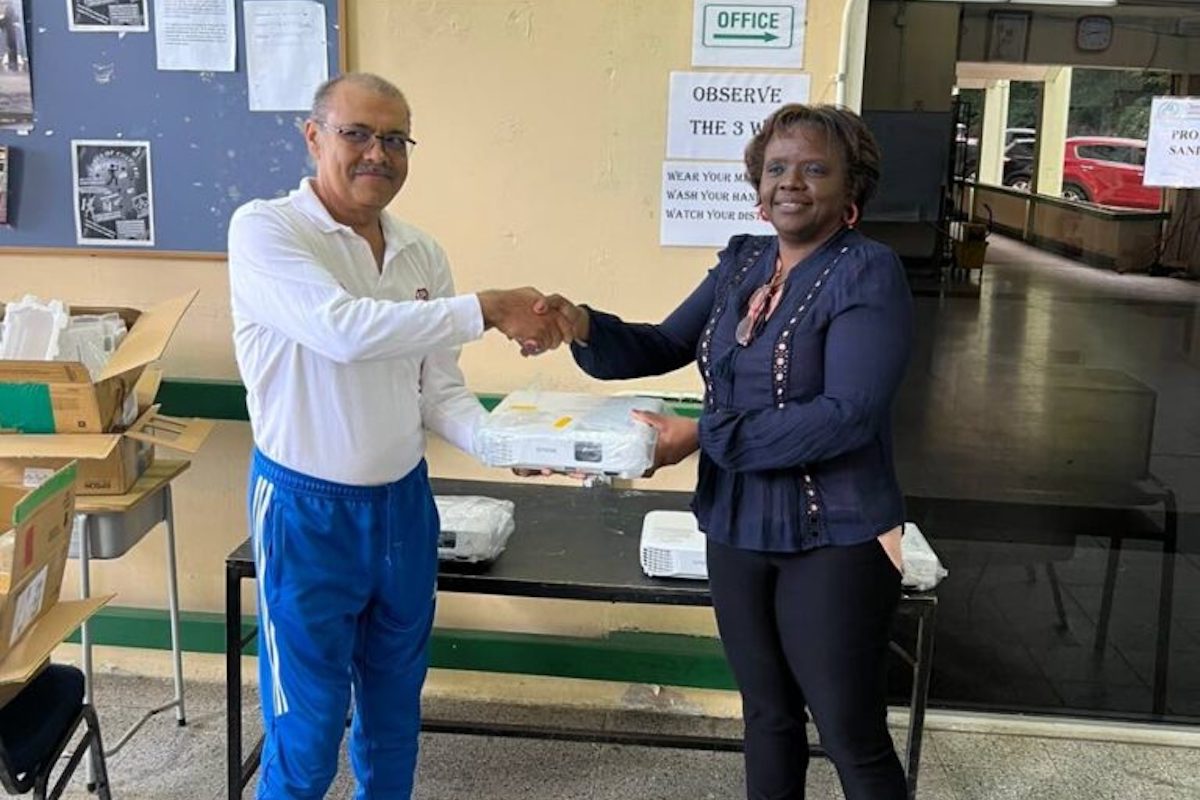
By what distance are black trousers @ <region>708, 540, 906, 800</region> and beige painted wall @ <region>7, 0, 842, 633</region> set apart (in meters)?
1.10

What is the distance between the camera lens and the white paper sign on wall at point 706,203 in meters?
2.77

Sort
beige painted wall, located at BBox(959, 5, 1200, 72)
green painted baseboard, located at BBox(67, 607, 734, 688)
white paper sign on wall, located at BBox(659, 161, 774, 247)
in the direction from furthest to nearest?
1. green painted baseboard, located at BBox(67, 607, 734, 688)
2. white paper sign on wall, located at BBox(659, 161, 774, 247)
3. beige painted wall, located at BBox(959, 5, 1200, 72)

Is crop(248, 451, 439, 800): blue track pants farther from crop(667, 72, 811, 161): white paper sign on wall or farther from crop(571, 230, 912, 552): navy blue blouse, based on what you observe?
crop(667, 72, 811, 161): white paper sign on wall

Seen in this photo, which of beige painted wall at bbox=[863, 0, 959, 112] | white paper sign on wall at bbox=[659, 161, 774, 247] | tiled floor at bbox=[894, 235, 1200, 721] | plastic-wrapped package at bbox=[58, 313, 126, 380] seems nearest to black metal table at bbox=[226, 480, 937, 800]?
plastic-wrapped package at bbox=[58, 313, 126, 380]

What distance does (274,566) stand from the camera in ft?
6.43

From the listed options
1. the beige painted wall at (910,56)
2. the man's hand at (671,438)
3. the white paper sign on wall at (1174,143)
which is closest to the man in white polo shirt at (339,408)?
the man's hand at (671,438)

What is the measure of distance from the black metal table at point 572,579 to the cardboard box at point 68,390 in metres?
0.46

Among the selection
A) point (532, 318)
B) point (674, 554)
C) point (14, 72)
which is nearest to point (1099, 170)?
→ point (674, 554)

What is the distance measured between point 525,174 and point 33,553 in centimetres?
153

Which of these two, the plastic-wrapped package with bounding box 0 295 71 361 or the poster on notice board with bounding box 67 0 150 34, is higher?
the poster on notice board with bounding box 67 0 150 34

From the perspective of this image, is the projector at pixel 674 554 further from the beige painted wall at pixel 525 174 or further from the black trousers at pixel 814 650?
the beige painted wall at pixel 525 174

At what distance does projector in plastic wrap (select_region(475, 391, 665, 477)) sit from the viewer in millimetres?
1906

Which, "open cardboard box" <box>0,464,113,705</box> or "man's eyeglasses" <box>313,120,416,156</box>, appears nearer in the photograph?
"open cardboard box" <box>0,464,113,705</box>

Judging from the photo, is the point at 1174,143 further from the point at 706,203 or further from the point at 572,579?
the point at 572,579
